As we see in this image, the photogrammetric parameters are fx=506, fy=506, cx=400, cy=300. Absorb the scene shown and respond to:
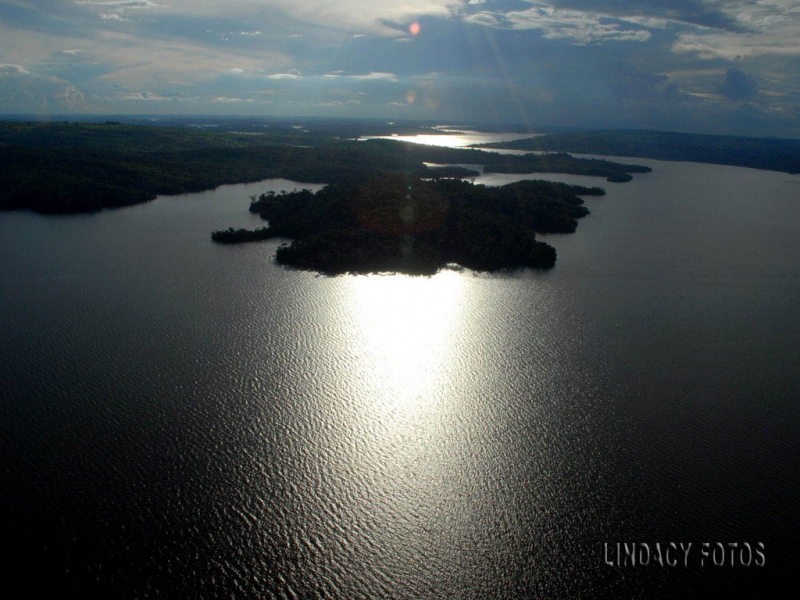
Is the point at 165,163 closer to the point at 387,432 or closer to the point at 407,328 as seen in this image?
the point at 407,328

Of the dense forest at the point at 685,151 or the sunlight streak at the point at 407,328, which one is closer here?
the sunlight streak at the point at 407,328

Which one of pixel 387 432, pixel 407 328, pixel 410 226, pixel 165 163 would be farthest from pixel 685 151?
pixel 387 432

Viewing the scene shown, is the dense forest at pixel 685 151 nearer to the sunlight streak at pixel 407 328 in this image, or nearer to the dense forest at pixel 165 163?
the dense forest at pixel 165 163

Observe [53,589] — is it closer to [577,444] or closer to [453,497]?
[453,497]

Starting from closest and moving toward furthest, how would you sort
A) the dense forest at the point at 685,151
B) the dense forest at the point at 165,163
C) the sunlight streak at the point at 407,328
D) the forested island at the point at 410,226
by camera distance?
1. the sunlight streak at the point at 407,328
2. the forested island at the point at 410,226
3. the dense forest at the point at 165,163
4. the dense forest at the point at 685,151

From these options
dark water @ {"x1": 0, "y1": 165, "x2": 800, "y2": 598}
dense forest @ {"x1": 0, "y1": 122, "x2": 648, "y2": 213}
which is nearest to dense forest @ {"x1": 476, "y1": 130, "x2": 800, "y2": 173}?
dense forest @ {"x1": 0, "y1": 122, "x2": 648, "y2": 213}

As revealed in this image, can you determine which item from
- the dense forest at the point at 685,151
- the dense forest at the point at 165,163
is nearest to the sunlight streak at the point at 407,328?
the dense forest at the point at 165,163

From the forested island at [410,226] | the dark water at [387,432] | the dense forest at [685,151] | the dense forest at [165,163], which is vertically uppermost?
the dense forest at [685,151]

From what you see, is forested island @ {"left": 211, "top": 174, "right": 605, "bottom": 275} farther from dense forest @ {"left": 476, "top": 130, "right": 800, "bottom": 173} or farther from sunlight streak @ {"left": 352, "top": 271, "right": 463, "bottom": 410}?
dense forest @ {"left": 476, "top": 130, "right": 800, "bottom": 173}

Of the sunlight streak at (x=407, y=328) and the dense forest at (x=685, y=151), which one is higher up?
the dense forest at (x=685, y=151)
